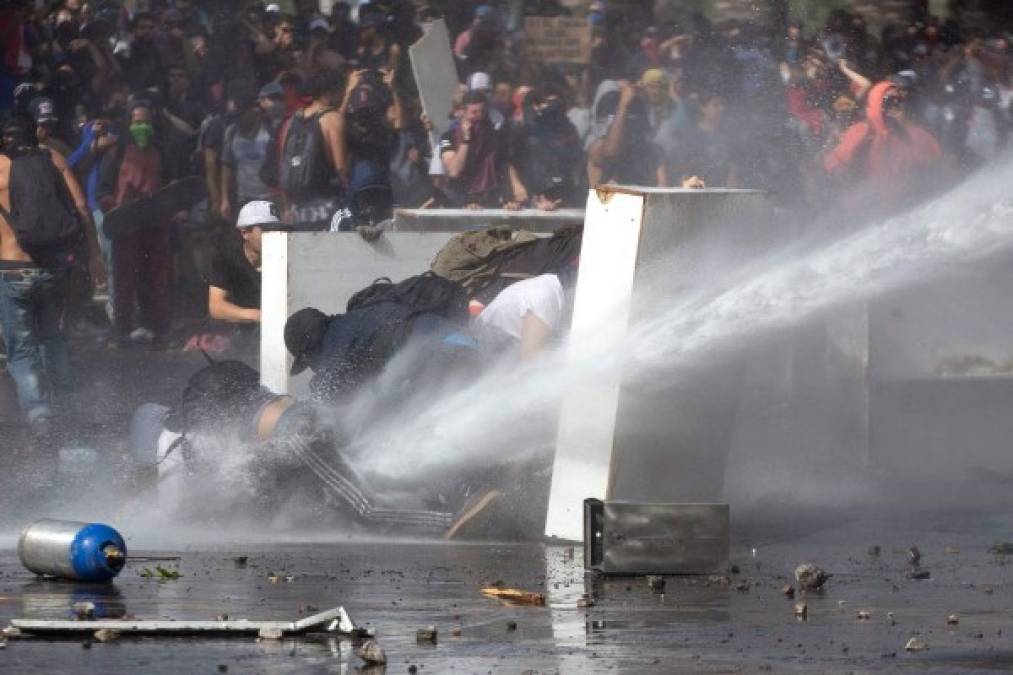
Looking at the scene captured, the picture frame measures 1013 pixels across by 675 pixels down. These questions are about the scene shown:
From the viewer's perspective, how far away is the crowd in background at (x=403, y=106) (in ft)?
53.0

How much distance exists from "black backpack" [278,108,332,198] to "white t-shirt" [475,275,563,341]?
5554 millimetres

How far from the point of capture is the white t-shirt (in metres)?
10.3

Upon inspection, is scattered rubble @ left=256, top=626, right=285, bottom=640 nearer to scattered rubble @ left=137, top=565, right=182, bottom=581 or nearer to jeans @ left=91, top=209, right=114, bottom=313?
scattered rubble @ left=137, top=565, right=182, bottom=581

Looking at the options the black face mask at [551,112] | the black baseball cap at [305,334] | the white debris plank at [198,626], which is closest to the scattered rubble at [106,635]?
the white debris plank at [198,626]

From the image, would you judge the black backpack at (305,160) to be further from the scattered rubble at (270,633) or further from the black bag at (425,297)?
the scattered rubble at (270,633)

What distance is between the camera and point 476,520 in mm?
9547

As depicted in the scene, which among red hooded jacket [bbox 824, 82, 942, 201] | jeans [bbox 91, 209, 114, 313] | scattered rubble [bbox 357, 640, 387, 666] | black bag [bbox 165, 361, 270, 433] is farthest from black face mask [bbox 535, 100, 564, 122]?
scattered rubble [bbox 357, 640, 387, 666]

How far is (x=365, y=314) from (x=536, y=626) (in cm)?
377

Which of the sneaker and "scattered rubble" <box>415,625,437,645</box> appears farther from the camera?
the sneaker

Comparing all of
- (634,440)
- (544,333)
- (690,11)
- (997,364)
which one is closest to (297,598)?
(634,440)

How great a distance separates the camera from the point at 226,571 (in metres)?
8.33

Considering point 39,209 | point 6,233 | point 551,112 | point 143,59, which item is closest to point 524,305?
point 39,209

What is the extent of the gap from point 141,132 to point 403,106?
2.18 meters

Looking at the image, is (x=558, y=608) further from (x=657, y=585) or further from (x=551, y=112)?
(x=551, y=112)
